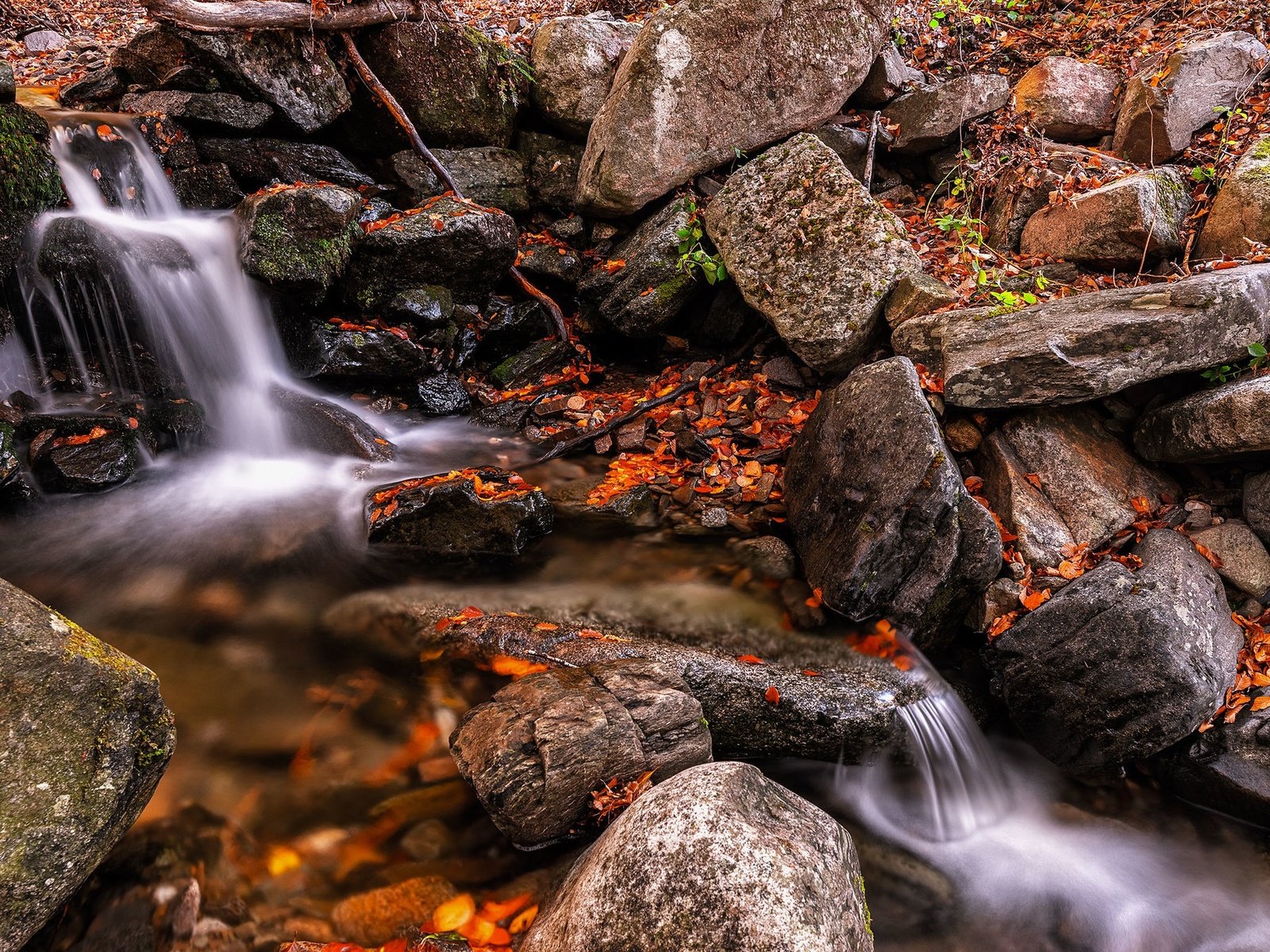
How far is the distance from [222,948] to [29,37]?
12545mm

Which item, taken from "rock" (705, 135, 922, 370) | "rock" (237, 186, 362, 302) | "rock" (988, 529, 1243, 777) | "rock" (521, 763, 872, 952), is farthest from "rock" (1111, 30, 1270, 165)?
"rock" (237, 186, 362, 302)

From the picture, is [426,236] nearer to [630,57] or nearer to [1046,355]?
[630,57]

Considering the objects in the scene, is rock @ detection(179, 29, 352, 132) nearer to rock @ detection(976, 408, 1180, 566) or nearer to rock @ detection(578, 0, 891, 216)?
rock @ detection(578, 0, 891, 216)

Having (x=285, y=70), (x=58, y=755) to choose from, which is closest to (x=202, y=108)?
(x=285, y=70)

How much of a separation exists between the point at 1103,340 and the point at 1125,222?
144 cm

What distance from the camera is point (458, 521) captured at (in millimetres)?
4906

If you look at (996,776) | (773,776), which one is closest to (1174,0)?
(996,776)

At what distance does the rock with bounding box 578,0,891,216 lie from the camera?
21.2ft

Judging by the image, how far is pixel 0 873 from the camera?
6.63 feet

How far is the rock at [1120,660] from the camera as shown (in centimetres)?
361

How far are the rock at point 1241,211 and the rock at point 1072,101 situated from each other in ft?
4.87

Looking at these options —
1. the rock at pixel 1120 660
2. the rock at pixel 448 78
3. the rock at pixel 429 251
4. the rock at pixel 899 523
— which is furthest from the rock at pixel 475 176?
the rock at pixel 1120 660

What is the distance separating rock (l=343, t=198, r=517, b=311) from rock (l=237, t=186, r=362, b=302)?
30 centimetres

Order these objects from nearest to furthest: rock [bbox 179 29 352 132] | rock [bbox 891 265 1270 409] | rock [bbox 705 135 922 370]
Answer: rock [bbox 891 265 1270 409]
rock [bbox 705 135 922 370]
rock [bbox 179 29 352 132]
